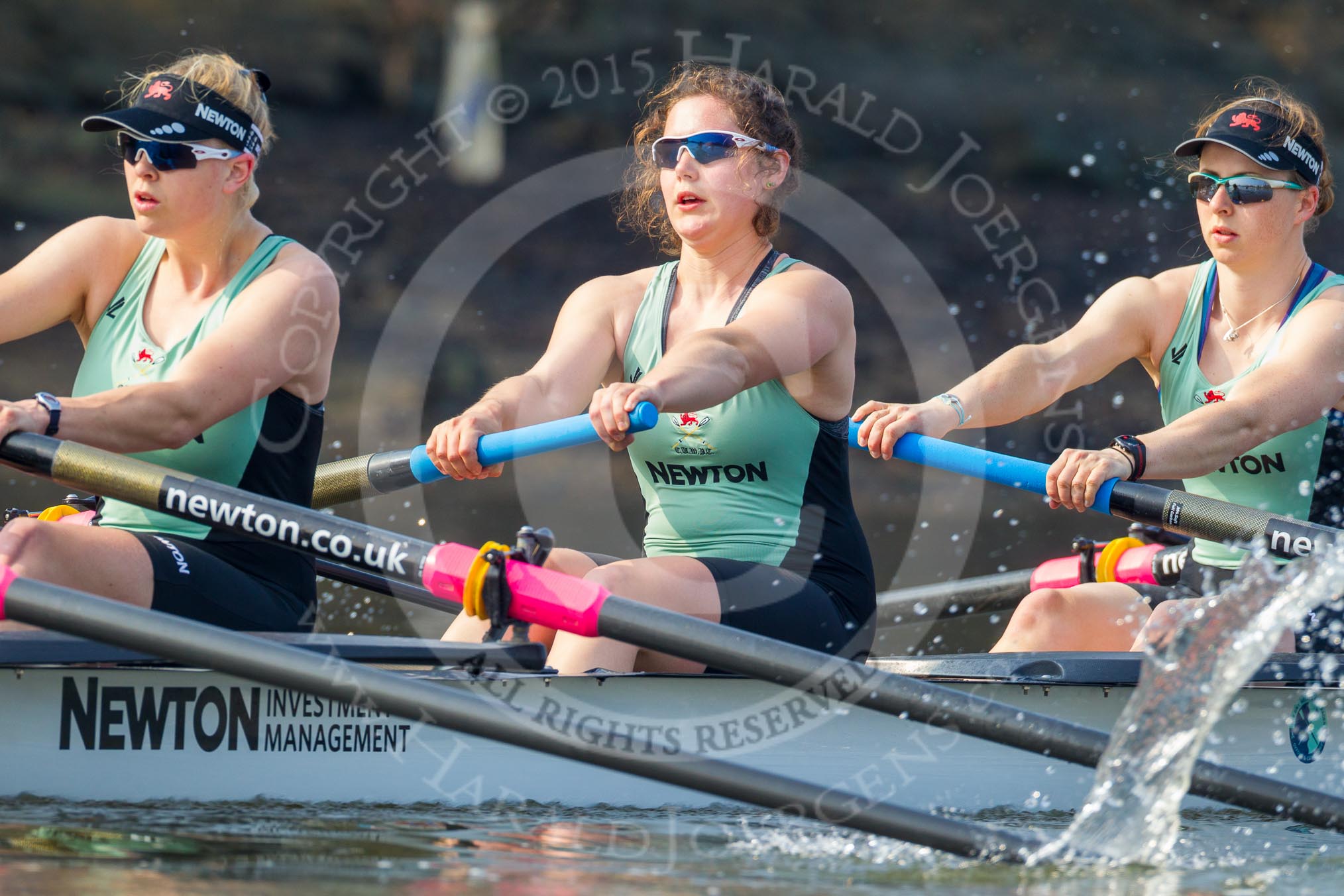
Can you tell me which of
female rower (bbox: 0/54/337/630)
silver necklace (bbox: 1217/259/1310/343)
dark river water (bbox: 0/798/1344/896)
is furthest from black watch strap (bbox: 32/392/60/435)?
silver necklace (bbox: 1217/259/1310/343)

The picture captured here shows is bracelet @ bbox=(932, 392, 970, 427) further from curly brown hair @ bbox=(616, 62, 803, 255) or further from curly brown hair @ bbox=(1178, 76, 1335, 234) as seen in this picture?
curly brown hair @ bbox=(1178, 76, 1335, 234)

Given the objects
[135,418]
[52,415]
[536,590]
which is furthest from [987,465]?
[52,415]

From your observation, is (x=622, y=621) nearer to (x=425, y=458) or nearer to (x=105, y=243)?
(x=425, y=458)

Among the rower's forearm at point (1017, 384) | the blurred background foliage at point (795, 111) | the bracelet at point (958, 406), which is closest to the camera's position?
the bracelet at point (958, 406)

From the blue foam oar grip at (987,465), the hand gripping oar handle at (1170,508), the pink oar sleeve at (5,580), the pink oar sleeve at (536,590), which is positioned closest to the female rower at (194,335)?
the pink oar sleeve at (5,580)

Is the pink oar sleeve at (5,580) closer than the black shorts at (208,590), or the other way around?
the pink oar sleeve at (5,580)

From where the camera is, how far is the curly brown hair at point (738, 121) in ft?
11.0

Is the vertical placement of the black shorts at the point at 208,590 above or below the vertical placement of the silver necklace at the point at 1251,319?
below

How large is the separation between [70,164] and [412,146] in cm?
305

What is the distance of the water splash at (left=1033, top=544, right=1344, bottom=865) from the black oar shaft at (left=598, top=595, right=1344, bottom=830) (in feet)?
0.17

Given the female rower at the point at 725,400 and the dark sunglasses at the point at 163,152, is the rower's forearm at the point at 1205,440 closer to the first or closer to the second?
the female rower at the point at 725,400

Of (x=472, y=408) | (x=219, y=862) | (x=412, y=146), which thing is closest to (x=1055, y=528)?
(x=472, y=408)

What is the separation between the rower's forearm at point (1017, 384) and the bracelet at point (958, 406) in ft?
0.16

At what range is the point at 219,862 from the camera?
101 inches
